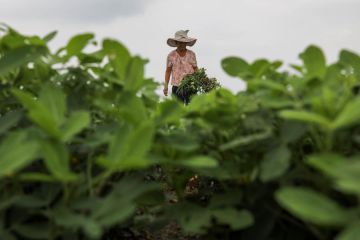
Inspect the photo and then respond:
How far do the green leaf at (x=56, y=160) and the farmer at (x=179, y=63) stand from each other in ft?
24.8

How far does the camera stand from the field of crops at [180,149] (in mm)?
862

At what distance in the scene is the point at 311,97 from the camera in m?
1.00

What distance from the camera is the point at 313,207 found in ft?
2.51

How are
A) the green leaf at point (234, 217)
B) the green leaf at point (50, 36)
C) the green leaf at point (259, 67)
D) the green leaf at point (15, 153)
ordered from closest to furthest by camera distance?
the green leaf at point (15, 153) < the green leaf at point (234, 217) < the green leaf at point (259, 67) < the green leaf at point (50, 36)

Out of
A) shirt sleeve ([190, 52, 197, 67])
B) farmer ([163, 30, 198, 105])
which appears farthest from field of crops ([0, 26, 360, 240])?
shirt sleeve ([190, 52, 197, 67])

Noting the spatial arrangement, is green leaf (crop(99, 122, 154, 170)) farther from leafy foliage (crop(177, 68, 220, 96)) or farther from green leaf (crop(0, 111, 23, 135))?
leafy foliage (crop(177, 68, 220, 96))

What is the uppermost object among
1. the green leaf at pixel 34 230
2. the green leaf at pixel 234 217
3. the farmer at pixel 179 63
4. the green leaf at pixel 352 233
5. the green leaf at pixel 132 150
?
the green leaf at pixel 132 150

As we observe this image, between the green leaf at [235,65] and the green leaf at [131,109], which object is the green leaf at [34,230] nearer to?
the green leaf at [131,109]

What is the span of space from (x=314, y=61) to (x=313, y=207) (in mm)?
431

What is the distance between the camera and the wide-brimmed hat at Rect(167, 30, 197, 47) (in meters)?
8.56

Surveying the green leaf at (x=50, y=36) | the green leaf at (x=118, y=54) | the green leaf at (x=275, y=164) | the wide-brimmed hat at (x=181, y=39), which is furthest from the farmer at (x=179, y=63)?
the green leaf at (x=275, y=164)

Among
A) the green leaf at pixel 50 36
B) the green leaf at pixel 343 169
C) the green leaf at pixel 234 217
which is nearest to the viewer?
the green leaf at pixel 343 169

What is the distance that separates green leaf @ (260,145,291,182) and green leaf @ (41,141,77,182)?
0.33m

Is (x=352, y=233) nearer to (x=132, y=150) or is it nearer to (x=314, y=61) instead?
(x=132, y=150)
